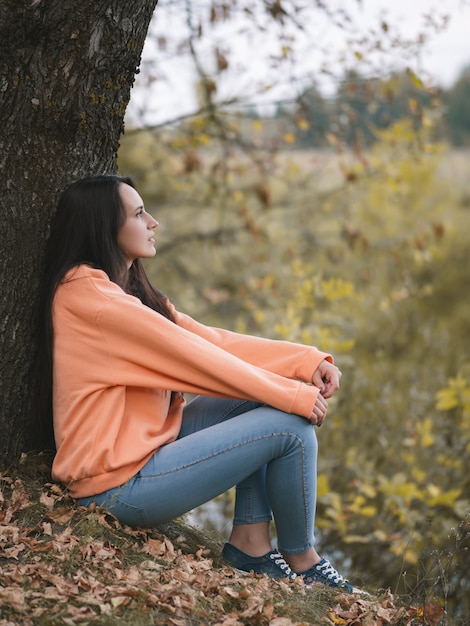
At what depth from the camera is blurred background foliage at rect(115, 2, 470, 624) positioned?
17.4ft

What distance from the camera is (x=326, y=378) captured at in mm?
3191

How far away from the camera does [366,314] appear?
36.4 ft

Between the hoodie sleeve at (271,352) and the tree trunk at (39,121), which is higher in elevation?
the tree trunk at (39,121)

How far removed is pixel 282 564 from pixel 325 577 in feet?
0.57

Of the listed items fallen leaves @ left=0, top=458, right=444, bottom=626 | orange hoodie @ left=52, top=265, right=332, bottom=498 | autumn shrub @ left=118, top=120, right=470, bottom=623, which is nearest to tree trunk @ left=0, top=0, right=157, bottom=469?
orange hoodie @ left=52, top=265, right=332, bottom=498

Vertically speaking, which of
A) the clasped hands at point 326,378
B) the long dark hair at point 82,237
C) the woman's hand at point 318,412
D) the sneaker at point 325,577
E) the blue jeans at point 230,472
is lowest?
the sneaker at point 325,577

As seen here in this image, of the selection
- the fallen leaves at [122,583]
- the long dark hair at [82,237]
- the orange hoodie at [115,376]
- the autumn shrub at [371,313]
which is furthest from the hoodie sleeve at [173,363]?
the autumn shrub at [371,313]

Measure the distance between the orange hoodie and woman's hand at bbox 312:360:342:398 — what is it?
0.27 m

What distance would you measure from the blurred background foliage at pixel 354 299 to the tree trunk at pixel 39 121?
175 cm

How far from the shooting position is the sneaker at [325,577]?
117 inches

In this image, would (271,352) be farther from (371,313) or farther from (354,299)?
(371,313)

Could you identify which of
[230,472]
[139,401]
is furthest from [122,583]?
[139,401]

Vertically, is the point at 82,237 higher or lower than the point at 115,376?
higher

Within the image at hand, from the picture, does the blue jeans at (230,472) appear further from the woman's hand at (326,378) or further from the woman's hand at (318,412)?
the woman's hand at (326,378)
